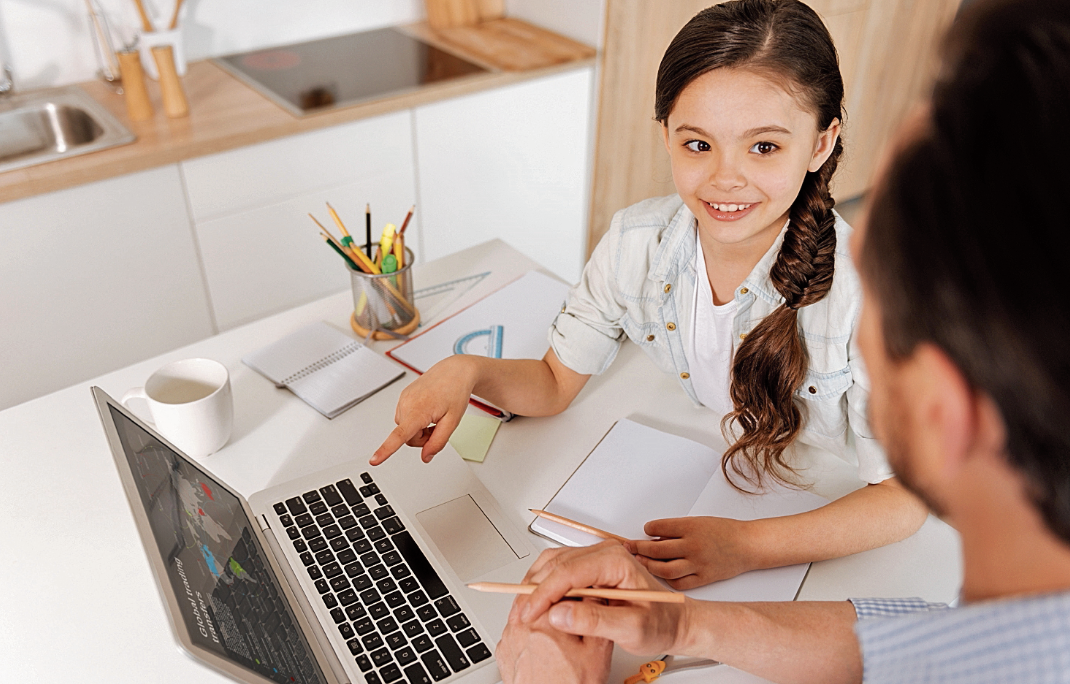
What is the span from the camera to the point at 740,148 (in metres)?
0.97

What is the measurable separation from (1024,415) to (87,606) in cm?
84

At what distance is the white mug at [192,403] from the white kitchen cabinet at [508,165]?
4.31ft

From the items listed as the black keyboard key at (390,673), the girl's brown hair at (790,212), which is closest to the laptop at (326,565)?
the black keyboard key at (390,673)

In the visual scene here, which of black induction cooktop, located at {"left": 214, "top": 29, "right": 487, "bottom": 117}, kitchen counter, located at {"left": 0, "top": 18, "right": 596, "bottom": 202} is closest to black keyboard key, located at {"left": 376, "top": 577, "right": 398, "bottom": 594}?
kitchen counter, located at {"left": 0, "top": 18, "right": 596, "bottom": 202}

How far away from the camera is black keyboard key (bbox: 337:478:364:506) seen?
915 millimetres

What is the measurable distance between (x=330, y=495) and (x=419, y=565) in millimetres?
150

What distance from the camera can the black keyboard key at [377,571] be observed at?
2.72 ft

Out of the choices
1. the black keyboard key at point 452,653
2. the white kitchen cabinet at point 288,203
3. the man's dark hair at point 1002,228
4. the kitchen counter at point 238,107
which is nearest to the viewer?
the man's dark hair at point 1002,228

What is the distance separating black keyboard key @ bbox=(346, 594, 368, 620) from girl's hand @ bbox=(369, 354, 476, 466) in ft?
0.59

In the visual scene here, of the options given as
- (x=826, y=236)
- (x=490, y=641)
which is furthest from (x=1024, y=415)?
(x=826, y=236)

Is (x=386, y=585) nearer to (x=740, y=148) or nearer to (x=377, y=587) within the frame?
(x=377, y=587)

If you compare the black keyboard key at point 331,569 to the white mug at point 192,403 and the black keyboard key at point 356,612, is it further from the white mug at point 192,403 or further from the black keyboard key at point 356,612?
the white mug at point 192,403

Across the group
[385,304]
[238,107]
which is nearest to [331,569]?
[385,304]

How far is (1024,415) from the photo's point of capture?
1.30 feet
